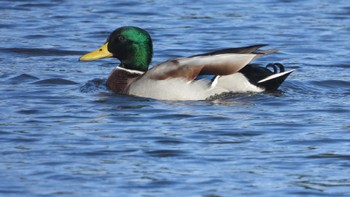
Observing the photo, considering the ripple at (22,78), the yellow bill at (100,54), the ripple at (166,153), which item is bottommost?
the ripple at (22,78)

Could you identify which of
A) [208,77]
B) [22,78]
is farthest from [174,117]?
[22,78]

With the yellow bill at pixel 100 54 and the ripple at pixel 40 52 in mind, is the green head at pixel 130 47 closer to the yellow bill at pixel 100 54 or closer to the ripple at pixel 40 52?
the yellow bill at pixel 100 54

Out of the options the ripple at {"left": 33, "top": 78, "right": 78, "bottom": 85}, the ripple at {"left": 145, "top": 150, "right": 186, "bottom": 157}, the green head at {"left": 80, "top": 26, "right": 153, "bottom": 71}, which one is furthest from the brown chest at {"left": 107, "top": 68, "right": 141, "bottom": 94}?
Result: the ripple at {"left": 145, "top": 150, "right": 186, "bottom": 157}

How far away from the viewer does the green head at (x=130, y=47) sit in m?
13.0

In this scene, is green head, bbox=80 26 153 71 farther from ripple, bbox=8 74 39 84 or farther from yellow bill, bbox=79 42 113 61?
ripple, bbox=8 74 39 84

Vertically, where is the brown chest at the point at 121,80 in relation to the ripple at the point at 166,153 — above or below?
below

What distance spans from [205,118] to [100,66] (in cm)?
408

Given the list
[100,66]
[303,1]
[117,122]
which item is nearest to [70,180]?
[117,122]

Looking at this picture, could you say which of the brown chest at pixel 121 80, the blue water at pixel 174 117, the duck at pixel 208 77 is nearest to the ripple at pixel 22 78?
the blue water at pixel 174 117

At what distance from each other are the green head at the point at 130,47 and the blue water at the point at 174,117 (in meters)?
0.40

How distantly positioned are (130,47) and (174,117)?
2.20 meters

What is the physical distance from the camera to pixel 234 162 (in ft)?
29.6

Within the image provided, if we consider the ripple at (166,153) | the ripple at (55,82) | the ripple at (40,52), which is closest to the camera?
the ripple at (166,153)

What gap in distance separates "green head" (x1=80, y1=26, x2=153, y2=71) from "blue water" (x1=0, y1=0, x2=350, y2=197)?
0.40 meters
